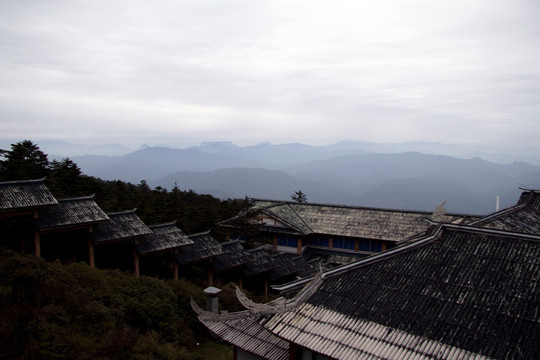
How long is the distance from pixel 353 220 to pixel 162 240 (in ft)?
67.0

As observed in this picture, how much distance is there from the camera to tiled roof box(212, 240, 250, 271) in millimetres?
26812

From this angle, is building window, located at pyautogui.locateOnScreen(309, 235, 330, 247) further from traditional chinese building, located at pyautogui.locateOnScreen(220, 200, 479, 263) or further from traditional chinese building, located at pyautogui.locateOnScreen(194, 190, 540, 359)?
traditional chinese building, located at pyautogui.locateOnScreen(194, 190, 540, 359)

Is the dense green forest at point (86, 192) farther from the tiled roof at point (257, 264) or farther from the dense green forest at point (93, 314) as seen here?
the dense green forest at point (93, 314)

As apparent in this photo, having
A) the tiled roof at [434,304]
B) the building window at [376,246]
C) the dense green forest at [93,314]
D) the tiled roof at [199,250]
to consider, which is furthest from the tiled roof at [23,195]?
the building window at [376,246]

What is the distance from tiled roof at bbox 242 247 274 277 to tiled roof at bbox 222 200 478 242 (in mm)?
6348

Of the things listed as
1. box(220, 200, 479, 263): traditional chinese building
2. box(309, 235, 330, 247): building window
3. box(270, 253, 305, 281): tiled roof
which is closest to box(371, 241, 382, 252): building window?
box(220, 200, 479, 263): traditional chinese building

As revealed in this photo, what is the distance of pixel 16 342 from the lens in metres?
13.1

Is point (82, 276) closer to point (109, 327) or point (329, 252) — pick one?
point (109, 327)

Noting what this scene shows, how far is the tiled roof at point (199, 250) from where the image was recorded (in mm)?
25484

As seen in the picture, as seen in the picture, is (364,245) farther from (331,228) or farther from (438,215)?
(438,215)

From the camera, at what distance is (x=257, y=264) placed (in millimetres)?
29219

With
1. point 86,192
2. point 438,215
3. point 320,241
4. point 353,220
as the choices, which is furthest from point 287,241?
point 438,215

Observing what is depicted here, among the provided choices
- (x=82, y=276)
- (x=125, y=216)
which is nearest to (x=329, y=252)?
(x=125, y=216)

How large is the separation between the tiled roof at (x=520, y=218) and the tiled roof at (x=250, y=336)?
10470 mm
